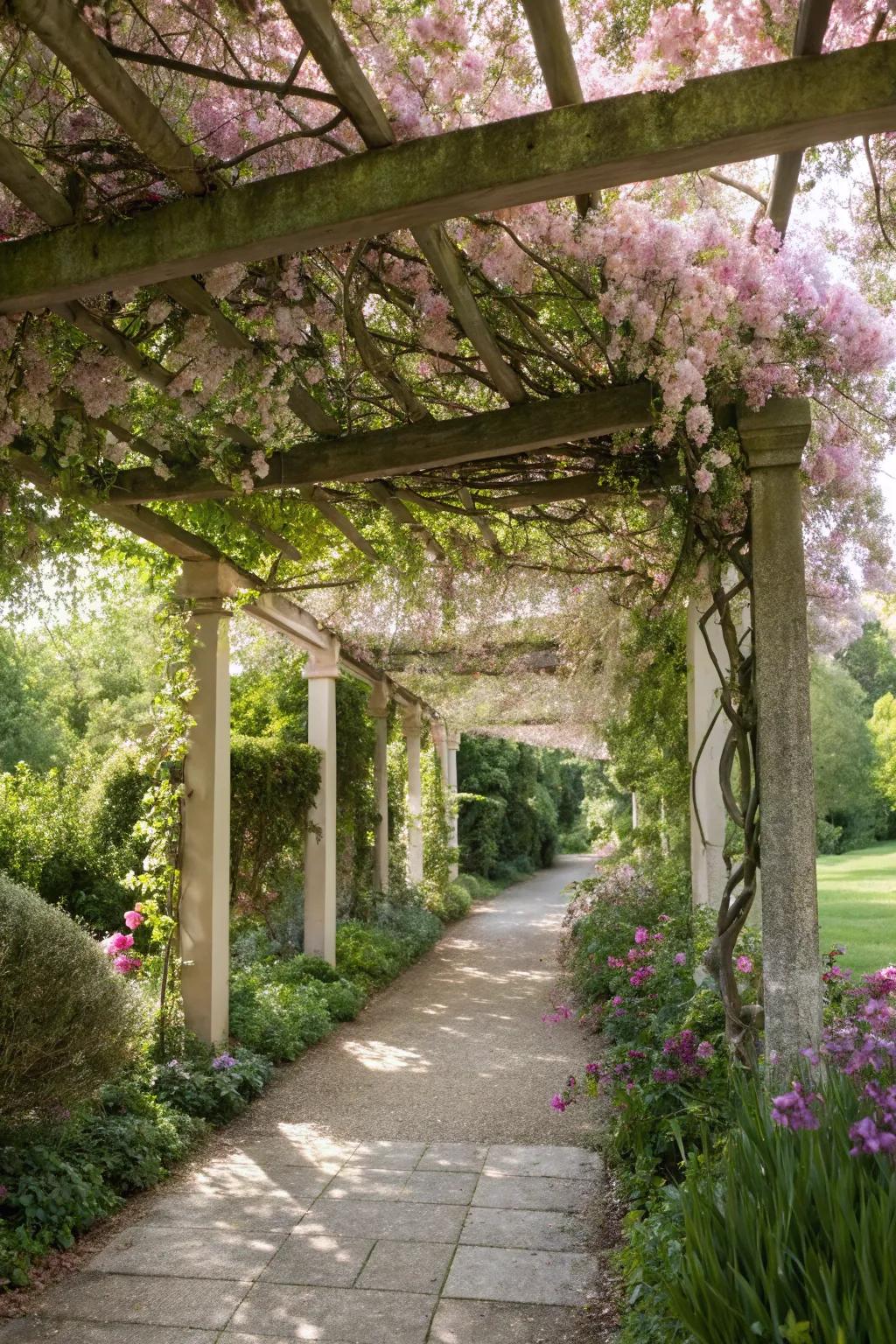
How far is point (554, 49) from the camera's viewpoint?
204cm

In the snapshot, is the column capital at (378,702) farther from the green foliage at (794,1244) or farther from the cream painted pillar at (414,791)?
the green foliage at (794,1244)

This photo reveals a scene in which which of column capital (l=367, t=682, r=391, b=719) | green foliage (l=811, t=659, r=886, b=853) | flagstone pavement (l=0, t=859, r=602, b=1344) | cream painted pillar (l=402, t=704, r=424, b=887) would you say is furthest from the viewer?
green foliage (l=811, t=659, r=886, b=853)

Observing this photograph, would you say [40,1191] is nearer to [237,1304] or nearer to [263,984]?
[237,1304]

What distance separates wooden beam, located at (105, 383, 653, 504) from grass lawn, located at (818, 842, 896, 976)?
5642 millimetres

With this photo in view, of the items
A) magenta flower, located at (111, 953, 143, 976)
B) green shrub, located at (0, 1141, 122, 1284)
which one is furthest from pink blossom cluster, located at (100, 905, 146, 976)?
green shrub, located at (0, 1141, 122, 1284)

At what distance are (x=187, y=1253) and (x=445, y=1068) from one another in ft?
9.87

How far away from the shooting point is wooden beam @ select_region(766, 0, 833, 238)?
2.05m

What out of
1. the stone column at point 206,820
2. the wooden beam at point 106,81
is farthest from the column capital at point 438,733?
the wooden beam at point 106,81

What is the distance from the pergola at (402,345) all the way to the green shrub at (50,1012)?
161 centimetres

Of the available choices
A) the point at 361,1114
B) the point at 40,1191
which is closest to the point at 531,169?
the point at 40,1191

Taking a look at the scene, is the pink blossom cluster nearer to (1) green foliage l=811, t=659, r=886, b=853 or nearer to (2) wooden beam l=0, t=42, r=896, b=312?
(2) wooden beam l=0, t=42, r=896, b=312

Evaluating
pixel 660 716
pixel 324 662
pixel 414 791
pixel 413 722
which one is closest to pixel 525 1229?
pixel 660 716

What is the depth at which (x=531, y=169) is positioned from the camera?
2.16m

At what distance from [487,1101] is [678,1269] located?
11.5ft
